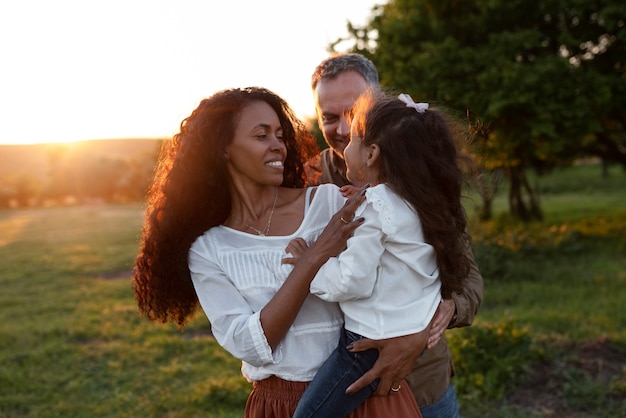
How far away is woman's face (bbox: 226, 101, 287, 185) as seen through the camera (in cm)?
216

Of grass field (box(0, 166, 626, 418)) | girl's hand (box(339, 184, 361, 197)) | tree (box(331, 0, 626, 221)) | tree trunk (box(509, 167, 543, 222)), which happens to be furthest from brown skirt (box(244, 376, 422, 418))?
tree trunk (box(509, 167, 543, 222))

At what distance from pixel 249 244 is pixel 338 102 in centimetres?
87

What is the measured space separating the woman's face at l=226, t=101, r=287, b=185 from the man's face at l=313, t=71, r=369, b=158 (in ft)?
1.52

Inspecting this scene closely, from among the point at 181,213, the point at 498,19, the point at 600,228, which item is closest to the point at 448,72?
the point at 498,19

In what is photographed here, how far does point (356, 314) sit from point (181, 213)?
74 cm

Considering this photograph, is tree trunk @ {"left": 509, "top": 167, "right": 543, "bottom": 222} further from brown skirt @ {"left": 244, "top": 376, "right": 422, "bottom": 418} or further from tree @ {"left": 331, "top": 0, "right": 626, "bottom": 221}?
brown skirt @ {"left": 244, "top": 376, "right": 422, "bottom": 418}

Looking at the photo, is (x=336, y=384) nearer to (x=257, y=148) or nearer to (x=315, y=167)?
(x=257, y=148)

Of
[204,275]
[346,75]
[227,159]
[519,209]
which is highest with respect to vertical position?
[346,75]

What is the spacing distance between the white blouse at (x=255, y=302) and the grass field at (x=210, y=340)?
2.98 meters

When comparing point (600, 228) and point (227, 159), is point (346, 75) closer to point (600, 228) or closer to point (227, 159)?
point (227, 159)

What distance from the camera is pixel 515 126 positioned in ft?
30.9

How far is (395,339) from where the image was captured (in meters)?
1.89

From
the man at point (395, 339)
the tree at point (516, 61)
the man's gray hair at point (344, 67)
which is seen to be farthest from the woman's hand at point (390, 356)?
the tree at point (516, 61)

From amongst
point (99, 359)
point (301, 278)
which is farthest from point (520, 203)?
point (301, 278)
